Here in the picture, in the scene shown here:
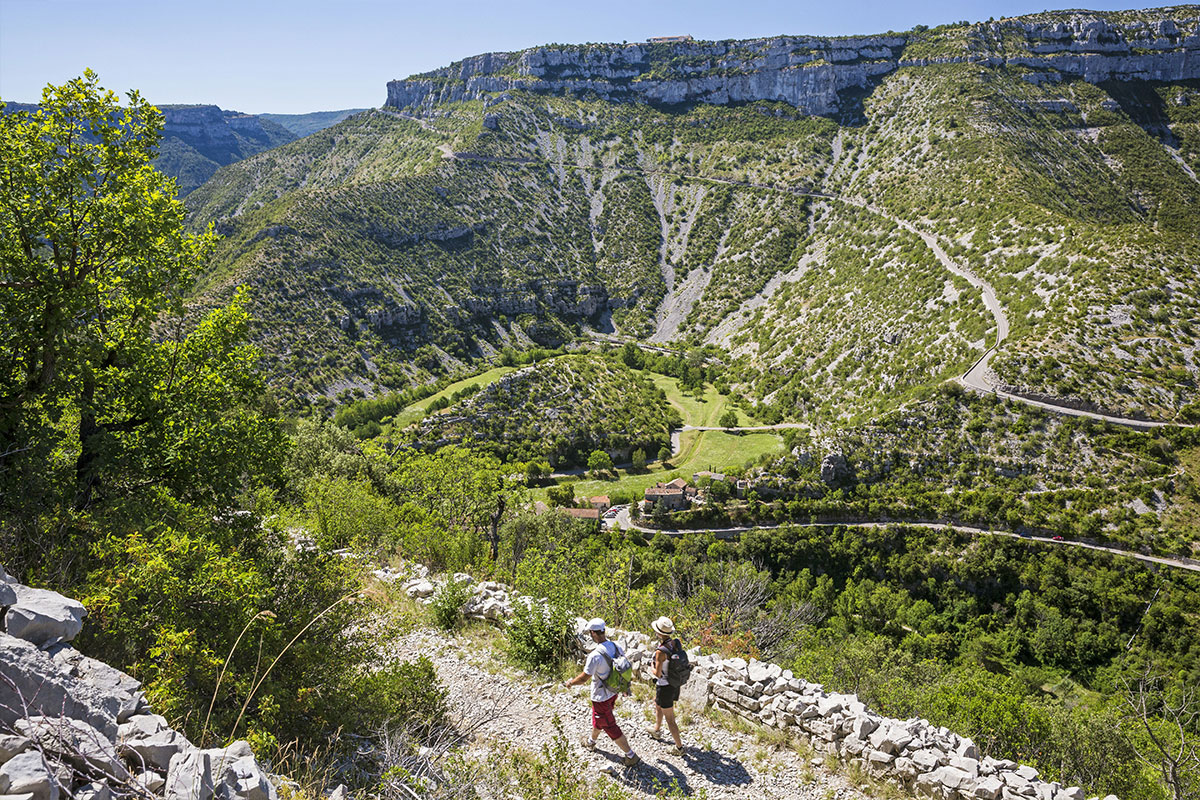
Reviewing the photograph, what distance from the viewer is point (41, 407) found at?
897 centimetres

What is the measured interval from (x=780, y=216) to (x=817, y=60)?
61454 mm

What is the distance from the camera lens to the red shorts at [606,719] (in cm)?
890

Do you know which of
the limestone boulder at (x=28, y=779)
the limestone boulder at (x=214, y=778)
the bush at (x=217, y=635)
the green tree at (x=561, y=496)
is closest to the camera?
the limestone boulder at (x=28, y=779)

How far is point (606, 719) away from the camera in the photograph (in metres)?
8.96

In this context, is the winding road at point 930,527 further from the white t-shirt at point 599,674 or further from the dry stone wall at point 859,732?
the white t-shirt at point 599,674

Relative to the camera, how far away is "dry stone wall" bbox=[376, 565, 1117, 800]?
30.0ft

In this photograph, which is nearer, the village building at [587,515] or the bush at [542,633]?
the bush at [542,633]

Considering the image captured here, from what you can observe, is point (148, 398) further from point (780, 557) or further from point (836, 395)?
point (836, 395)

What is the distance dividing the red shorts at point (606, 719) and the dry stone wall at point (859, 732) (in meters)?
2.87

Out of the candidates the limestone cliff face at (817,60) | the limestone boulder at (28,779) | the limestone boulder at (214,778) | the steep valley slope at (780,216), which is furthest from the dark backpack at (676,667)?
the limestone cliff face at (817,60)

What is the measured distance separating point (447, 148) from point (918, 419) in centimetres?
13043

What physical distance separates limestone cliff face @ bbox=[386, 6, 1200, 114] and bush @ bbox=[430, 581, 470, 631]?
517ft

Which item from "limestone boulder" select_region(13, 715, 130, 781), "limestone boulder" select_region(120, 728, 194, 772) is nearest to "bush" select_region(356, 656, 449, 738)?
"limestone boulder" select_region(120, 728, 194, 772)

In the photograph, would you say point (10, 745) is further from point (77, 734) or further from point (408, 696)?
point (408, 696)
